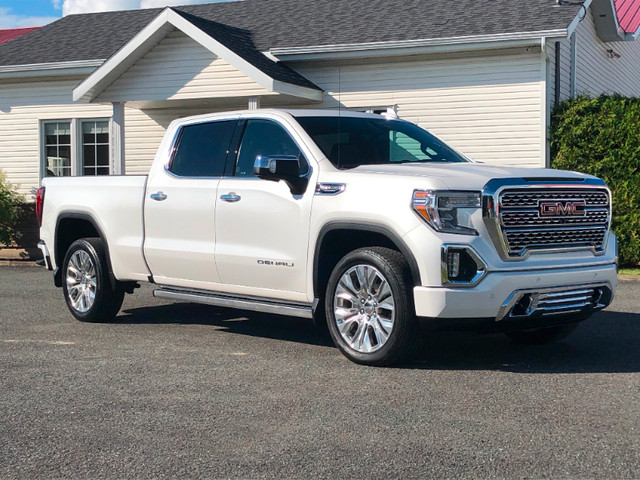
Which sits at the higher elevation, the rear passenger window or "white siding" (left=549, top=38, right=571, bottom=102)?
"white siding" (left=549, top=38, right=571, bottom=102)

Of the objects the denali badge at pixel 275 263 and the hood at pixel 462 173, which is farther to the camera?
the denali badge at pixel 275 263

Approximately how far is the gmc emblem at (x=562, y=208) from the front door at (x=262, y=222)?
1.76 meters

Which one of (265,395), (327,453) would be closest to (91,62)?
(265,395)

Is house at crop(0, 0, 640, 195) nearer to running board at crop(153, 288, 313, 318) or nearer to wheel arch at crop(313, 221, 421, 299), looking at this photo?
running board at crop(153, 288, 313, 318)

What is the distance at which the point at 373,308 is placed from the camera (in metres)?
6.58

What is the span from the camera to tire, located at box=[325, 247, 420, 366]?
20.8 feet

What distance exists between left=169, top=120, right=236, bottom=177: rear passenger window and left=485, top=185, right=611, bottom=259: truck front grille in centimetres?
276

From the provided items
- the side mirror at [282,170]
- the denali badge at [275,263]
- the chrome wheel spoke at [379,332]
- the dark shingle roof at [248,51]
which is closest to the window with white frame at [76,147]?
the dark shingle roof at [248,51]

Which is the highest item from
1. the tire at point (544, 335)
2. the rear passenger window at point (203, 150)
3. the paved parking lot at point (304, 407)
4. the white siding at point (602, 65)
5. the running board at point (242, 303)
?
the white siding at point (602, 65)

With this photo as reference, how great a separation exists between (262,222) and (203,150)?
1221 millimetres

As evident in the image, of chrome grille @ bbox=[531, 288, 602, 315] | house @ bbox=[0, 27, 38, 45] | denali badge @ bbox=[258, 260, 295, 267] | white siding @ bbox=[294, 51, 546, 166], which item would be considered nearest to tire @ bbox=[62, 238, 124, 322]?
denali badge @ bbox=[258, 260, 295, 267]

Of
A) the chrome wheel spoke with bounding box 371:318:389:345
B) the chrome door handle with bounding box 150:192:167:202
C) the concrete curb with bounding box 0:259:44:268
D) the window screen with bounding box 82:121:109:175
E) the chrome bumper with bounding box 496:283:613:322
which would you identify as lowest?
the concrete curb with bounding box 0:259:44:268

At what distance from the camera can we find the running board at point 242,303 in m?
7.09

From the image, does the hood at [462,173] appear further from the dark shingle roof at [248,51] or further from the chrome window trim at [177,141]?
the dark shingle roof at [248,51]
